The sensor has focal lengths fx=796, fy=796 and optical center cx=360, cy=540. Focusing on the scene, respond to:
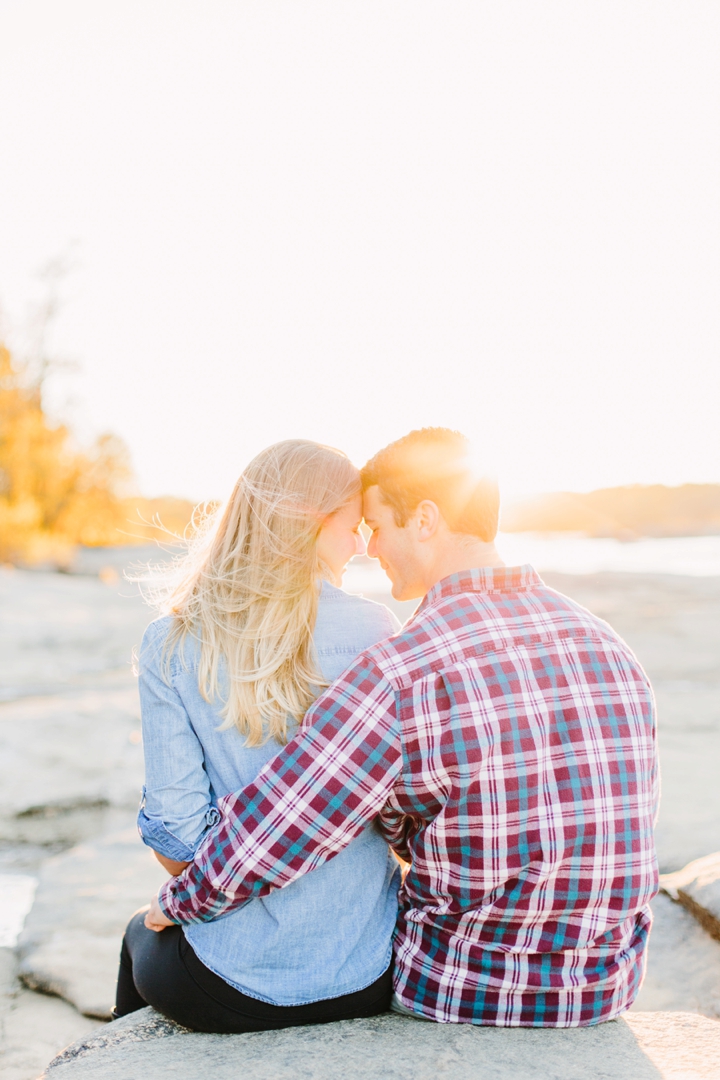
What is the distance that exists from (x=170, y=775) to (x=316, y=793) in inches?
14.2

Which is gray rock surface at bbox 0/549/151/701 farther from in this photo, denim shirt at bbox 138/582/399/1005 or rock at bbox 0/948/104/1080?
denim shirt at bbox 138/582/399/1005

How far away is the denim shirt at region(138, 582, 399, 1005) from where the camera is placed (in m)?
1.57

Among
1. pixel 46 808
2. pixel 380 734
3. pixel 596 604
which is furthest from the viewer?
pixel 596 604

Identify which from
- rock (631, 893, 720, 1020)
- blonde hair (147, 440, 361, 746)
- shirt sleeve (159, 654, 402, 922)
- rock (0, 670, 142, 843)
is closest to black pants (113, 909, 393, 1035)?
shirt sleeve (159, 654, 402, 922)

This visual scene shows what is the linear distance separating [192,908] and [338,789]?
407mm

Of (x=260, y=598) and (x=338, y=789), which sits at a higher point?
(x=260, y=598)

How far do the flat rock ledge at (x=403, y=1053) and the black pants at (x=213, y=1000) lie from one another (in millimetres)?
21

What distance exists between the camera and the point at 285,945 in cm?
156

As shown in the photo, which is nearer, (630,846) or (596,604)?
(630,846)

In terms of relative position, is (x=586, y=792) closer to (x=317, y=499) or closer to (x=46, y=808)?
(x=317, y=499)

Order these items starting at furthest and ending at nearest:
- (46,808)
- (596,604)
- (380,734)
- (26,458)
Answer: (26,458)
(596,604)
(46,808)
(380,734)

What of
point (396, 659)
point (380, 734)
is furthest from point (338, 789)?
point (396, 659)

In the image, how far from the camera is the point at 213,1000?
160 centimetres

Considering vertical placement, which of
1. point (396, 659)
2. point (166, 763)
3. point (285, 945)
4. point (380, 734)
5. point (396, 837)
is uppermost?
point (396, 659)
